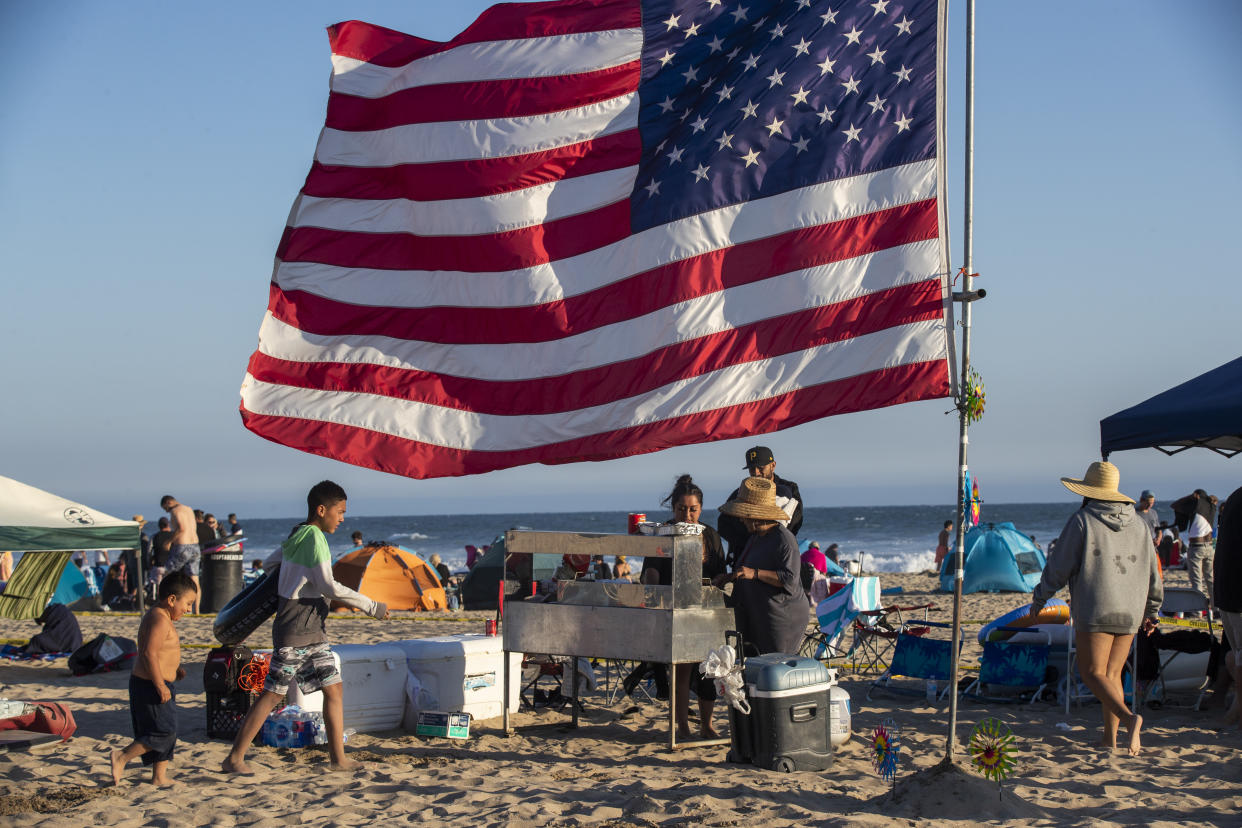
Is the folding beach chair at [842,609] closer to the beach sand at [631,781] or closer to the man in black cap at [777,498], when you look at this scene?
the beach sand at [631,781]

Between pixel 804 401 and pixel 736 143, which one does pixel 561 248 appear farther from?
pixel 804 401

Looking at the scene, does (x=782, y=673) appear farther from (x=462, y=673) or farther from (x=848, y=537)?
(x=848, y=537)

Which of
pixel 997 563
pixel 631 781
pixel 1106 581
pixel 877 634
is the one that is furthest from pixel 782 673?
pixel 997 563

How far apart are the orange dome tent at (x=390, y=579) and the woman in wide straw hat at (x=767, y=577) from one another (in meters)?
12.2

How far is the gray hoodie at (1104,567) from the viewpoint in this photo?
6590mm

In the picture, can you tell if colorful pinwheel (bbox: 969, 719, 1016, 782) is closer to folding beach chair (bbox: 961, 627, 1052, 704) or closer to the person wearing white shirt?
folding beach chair (bbox: 961, 627, 1052, 704)

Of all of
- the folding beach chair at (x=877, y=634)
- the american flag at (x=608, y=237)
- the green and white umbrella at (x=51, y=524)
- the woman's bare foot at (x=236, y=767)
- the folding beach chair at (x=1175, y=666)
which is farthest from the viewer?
the green and white umbrella at (x=51, y=524)

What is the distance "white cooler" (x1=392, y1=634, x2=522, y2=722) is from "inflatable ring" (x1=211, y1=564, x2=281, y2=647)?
1097mm

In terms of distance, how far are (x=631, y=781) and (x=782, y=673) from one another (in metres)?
0.96

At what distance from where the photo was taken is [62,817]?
5391 millimetres

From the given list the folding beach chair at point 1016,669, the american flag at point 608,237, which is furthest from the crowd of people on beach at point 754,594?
the folding beach chair at point 1016,669

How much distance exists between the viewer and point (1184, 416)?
7.40 metres

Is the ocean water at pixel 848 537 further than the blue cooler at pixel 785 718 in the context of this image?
Yes

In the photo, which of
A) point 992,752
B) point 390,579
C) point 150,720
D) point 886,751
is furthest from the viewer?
point 390,579
